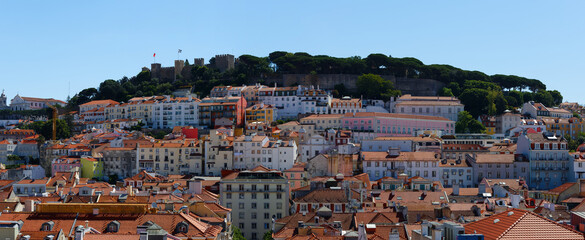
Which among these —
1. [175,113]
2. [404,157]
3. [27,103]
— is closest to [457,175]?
[404,157]

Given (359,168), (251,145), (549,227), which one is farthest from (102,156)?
(549,227)

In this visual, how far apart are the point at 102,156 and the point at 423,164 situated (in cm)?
3157

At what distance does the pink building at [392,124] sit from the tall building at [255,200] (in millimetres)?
33405

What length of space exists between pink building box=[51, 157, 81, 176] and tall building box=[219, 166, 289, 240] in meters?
27.1

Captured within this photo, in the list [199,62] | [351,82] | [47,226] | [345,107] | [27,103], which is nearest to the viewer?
[47,226]

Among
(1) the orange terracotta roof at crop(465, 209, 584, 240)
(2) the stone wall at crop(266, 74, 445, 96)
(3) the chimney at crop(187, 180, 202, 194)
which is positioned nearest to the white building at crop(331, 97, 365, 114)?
(2) the stone wall at crop(266, 74, 445, 96)

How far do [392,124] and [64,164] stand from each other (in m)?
34.9

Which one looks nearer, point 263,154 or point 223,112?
point 263,154

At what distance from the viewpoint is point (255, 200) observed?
54219mm

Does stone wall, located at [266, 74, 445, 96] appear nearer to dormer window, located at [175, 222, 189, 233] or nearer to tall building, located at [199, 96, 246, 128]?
tall building, located at [199, 96, 246, 128]

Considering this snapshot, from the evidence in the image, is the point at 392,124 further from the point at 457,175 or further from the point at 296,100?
the point at 457,175

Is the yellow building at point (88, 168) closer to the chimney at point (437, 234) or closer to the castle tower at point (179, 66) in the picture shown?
the castle tower at point (179, 66)

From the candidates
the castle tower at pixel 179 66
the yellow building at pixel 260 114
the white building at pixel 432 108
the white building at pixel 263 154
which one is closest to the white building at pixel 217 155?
the white building at pixel 263 154

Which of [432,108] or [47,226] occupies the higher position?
[432,108]
